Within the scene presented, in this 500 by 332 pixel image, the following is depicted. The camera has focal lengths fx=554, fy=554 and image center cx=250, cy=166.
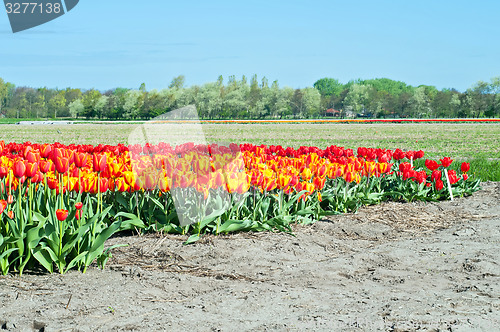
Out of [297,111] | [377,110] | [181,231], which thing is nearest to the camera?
[181,231]

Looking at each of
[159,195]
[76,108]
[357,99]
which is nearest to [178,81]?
[76,108]

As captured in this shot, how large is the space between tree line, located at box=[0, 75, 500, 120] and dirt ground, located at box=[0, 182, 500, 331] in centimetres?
8587

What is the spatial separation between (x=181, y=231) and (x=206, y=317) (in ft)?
7.00

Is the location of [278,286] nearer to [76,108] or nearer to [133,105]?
[133,105]

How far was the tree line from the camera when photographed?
103 m

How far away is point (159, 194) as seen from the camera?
6230 millimetres

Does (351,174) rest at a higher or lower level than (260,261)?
higher

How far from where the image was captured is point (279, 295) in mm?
4270

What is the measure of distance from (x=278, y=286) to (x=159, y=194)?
2.22 m

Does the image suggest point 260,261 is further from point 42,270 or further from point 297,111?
point 297,111

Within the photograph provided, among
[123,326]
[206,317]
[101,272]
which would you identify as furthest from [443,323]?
[101,272]

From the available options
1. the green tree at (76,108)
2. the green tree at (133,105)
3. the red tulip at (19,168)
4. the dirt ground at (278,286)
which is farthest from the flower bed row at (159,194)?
the green tree at (76,108)

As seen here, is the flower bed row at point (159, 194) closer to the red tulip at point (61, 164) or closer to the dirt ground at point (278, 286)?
the red tulip at point (61, 164)

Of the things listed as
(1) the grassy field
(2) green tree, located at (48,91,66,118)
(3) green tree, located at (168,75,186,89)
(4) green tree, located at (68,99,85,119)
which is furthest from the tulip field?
(2) green tree, located at (48,91,66,118)
